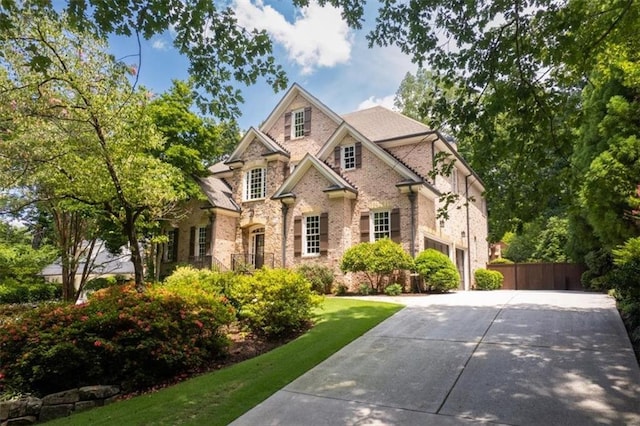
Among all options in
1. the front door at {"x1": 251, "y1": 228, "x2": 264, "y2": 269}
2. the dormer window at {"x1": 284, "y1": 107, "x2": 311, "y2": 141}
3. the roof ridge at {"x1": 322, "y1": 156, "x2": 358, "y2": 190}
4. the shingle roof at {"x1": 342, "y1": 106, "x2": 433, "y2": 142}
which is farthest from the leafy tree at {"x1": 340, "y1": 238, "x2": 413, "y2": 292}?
the dormer window at {"x1": 284, "y1": 107, "x2": 311, "y2": 141}

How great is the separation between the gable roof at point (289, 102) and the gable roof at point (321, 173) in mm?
3415

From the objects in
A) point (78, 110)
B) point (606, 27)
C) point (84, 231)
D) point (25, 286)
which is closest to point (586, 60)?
point (606, 27)

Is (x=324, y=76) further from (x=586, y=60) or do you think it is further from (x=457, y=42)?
(x=586, y=60)

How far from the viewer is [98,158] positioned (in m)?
10.0

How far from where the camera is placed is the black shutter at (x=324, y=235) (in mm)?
19188

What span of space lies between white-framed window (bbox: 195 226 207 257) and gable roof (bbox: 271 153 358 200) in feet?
16.6

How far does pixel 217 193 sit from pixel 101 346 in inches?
652

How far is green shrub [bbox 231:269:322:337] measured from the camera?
9.31 meters

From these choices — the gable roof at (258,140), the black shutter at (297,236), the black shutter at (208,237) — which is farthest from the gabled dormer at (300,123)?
the black shutter at (208,237)

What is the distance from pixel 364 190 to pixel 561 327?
11494mm

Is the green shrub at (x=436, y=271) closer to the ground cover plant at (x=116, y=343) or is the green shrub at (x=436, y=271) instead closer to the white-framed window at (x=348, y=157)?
the white-framed window at (x=348, y=157)

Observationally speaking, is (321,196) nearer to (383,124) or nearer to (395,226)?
(395,226)

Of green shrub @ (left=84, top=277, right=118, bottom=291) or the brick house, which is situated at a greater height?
the brick house

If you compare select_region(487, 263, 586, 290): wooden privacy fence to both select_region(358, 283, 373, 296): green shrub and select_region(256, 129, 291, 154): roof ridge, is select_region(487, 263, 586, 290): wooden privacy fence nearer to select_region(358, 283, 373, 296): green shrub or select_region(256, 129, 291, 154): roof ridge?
select_region(358, 283, 373, 296): green shrub
